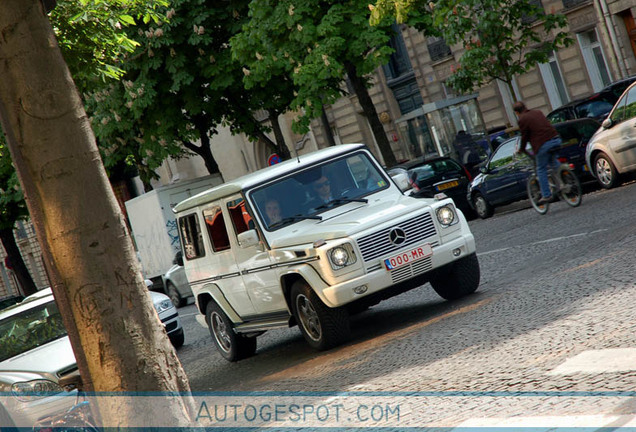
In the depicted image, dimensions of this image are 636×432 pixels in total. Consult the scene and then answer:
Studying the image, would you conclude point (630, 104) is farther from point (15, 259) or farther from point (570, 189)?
point (15, 259)

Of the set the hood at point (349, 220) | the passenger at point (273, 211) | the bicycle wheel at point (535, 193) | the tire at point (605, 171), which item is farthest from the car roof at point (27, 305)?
the tire at point (605, 171)

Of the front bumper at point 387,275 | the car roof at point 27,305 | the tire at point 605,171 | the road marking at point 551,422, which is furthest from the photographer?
the tire at point 605,171

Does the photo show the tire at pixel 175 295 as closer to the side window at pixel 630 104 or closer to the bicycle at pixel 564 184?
the bicycle at pixel 564 184

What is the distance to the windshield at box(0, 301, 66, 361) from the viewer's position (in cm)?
1227

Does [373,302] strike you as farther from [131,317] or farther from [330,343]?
[131,317]

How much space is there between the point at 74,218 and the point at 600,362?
3.30m

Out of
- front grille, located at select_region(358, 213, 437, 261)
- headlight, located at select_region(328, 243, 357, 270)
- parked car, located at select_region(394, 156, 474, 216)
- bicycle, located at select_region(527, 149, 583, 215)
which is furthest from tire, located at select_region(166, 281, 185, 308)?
Answer: headlight, located at select_region(328, 243, 357, 270)

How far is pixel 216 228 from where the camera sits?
11.5 meters

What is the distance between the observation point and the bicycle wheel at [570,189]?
16.5 m

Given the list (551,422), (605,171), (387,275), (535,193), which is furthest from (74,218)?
(605,171)

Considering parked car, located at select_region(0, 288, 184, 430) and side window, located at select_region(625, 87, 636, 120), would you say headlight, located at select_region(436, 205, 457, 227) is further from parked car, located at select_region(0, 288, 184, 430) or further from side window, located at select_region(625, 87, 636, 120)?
side window, located at select_region(625, 87, 636, 120)

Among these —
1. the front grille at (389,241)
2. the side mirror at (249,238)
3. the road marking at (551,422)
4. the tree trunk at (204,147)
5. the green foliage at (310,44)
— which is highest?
the green foliage at (310,44)

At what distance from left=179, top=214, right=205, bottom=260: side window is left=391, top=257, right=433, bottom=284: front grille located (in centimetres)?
303

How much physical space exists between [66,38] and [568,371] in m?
11.1
